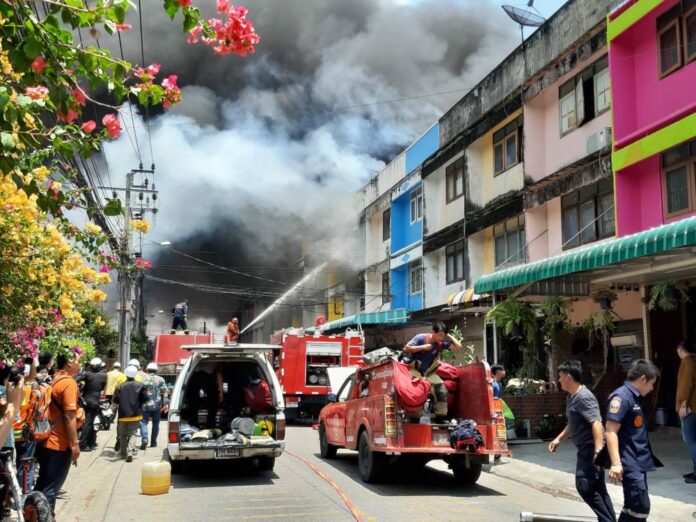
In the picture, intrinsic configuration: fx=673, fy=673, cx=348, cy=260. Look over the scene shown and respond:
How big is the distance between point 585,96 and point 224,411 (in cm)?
1092

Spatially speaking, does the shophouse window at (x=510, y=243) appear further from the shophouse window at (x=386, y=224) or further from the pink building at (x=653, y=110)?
the shophouse window at (x=386, y=224)

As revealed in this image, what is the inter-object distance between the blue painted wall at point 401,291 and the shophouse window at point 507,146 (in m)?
7.58

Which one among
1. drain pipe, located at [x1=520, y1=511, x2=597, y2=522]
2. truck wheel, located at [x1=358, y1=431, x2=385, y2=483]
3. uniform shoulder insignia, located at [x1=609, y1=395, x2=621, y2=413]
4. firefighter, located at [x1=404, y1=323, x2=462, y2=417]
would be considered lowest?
truck wheel, located at [x1=358, y1=431, x2=385, y2=483]

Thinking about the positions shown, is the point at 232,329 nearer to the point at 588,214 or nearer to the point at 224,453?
the point at 588,214

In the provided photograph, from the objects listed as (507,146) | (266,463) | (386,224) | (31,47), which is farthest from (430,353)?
(386,224)

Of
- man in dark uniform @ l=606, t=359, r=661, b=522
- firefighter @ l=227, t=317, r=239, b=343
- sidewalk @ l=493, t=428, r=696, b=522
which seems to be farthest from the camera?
firefighter @ l=227, t=317, r=239, b=343

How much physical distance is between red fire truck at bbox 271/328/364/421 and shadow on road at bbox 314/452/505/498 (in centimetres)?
822

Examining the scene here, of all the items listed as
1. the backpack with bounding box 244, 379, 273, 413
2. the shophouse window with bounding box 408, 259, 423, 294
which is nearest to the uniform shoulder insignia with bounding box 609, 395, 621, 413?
the backpack with bounding box 244, 379, 273, 413

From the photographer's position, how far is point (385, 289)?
29.4 meters

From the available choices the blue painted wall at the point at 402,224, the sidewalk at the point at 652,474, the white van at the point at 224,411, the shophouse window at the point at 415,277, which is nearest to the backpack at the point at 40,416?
the white van at the point at 224,411

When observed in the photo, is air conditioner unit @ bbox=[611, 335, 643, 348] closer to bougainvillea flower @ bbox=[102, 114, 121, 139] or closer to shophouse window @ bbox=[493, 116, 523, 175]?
shophouse window @ bbox=[493, 116, 523, 175]

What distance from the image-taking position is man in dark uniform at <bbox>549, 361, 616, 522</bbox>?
5320 mm

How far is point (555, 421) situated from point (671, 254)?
4.43 metres

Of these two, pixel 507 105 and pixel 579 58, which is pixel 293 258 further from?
pixel 579 58
